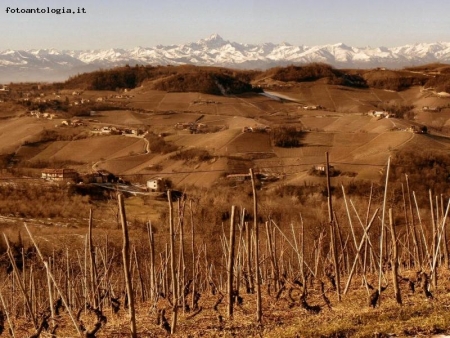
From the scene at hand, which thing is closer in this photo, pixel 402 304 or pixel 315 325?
pixel 315 325

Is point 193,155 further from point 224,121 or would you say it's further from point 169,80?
point 169,80

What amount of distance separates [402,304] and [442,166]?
107 ft

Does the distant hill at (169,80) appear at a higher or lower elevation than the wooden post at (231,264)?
higher

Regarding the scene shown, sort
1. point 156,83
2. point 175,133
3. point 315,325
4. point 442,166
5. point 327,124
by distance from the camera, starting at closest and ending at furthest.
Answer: point 315,325, point 442,166, point 175,133, point 327,124, point 156,83

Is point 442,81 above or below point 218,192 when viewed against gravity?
above

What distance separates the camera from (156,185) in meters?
42.0

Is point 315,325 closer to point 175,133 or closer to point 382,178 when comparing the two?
point 382,178

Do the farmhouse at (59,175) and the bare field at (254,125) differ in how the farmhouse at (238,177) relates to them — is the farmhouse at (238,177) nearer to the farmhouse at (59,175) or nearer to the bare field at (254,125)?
the bare field at (254,125)

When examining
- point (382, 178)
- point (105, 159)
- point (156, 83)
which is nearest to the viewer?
point (382, 178)

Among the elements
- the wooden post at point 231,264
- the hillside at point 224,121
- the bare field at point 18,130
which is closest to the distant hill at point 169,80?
the hillside at point 224,121

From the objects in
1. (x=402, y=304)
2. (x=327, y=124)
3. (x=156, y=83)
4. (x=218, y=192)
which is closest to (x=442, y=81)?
(x=327, y=124)

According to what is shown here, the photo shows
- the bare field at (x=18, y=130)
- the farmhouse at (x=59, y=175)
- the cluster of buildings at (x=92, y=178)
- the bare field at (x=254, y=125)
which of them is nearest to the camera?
the cluster of buildings at (x=92, y=178)

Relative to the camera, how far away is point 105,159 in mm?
53281

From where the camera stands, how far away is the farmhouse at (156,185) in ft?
136
